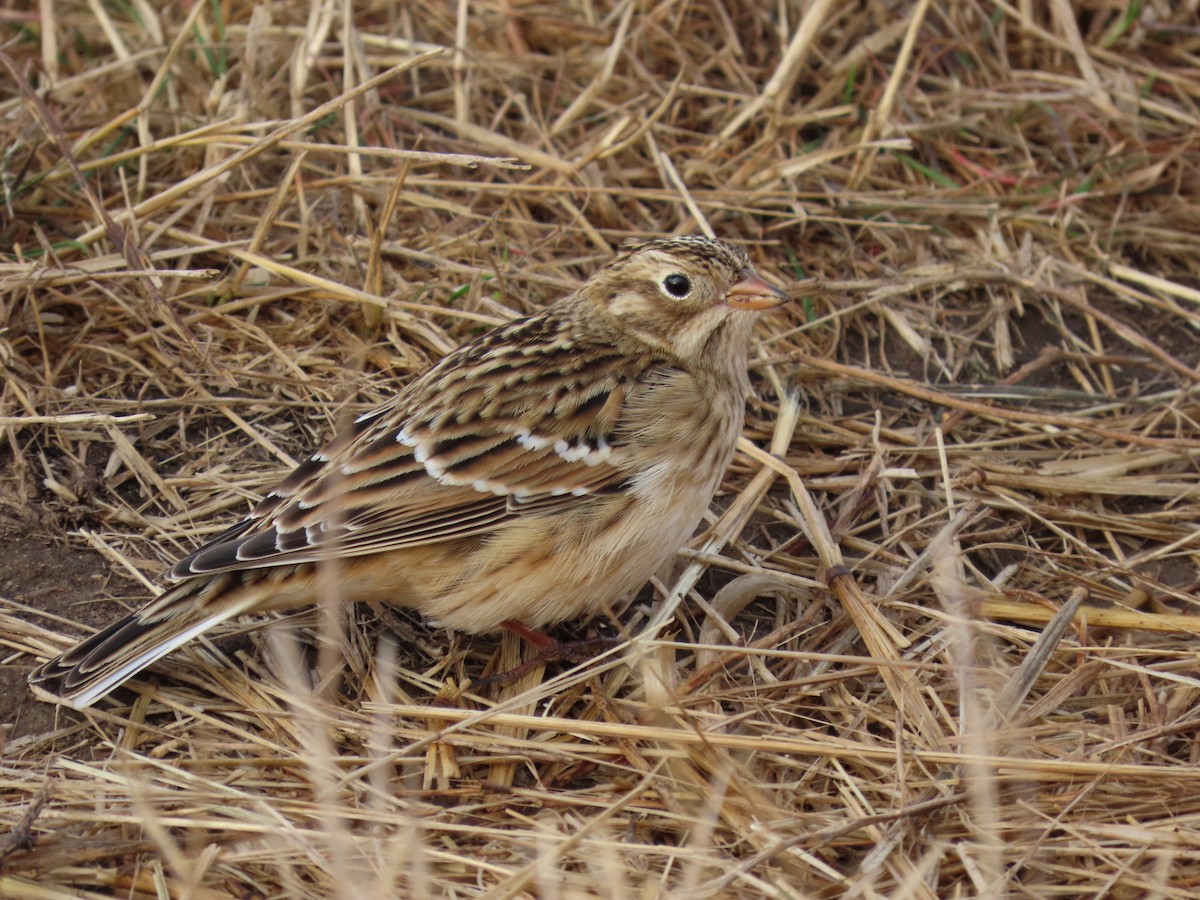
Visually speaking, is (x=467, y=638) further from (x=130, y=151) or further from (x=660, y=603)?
(x=130, y=151)

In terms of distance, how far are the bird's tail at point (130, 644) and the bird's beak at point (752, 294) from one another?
2.05m

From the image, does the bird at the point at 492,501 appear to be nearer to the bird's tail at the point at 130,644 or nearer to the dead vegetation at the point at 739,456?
the bird's tail at the point at 130,644

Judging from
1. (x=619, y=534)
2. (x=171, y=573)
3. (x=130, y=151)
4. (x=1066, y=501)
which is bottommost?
(x=1066, y=501)

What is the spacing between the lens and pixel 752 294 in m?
5.10

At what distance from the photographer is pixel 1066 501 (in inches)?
218

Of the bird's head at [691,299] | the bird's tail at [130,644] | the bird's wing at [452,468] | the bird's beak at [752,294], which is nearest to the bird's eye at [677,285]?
the bird's head at [691,299]

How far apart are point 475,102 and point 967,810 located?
4.56 m

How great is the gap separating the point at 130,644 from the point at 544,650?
1.36m

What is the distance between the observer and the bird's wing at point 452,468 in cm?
445

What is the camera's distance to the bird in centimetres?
442

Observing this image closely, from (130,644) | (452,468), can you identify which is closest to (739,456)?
(452,468)

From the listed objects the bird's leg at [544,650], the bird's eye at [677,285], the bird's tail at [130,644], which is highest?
the bird's eye at [677,285]

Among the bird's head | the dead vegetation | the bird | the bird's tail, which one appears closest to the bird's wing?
the bird

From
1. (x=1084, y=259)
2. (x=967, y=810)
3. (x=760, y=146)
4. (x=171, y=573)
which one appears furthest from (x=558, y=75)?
(x=967, y=810)
